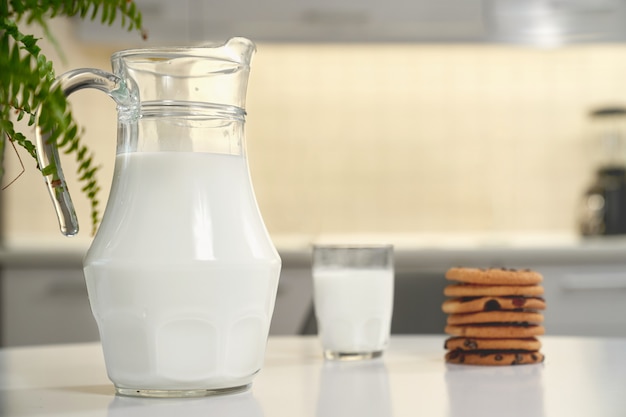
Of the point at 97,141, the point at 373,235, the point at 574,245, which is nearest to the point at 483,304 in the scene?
the point at 574,245

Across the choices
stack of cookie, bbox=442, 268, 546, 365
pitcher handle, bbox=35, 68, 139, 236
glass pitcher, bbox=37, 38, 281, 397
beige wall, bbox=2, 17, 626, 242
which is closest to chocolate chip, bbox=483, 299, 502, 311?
stack of cookie, bbox=442, 268, 546, 365

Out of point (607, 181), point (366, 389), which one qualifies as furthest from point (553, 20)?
point (366, 389)

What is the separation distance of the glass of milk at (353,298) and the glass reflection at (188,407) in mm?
304

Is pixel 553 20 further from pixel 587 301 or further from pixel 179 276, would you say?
pixel 179 276

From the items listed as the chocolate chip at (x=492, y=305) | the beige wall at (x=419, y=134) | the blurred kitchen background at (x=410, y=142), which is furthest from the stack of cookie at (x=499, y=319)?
the beige wall at (x=419, y=134)

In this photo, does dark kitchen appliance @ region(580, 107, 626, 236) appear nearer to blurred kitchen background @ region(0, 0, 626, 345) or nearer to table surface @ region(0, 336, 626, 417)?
blurred kitchen background @ region(0, 0, 626, 345)

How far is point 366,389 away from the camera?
75 cm

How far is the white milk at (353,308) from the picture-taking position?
1003mm

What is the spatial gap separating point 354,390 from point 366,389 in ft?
0.03

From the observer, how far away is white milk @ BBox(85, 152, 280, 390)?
68 cm

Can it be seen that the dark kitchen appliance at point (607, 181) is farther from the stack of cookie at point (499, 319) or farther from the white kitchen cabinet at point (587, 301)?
the stack of cookie at point (499, 319)

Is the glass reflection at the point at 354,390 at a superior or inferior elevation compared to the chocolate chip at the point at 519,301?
inferior

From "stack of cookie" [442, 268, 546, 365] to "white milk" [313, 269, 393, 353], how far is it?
0.38ft

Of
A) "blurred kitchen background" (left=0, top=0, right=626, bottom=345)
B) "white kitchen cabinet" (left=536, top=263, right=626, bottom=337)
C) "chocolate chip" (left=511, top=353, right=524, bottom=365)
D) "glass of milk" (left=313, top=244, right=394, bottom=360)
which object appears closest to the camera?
"chocolate chip" (left=511, top=353, right=524, bottom=365)
